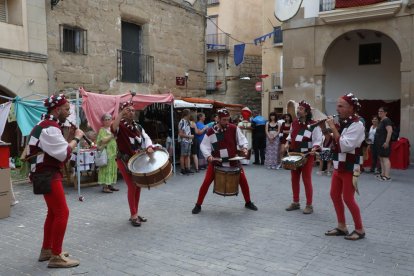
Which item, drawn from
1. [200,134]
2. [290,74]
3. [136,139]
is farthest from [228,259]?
[290,74]

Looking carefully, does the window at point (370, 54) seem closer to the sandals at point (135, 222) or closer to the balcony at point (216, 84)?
the sandals at point (135, 222)

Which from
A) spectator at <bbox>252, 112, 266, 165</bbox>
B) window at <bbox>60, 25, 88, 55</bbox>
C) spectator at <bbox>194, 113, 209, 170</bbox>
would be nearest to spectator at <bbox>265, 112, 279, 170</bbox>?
spectator at <bbox>252, 112, 266, 165</bbox>

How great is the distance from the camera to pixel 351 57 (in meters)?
16.2

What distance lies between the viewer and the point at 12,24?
34.5 ft

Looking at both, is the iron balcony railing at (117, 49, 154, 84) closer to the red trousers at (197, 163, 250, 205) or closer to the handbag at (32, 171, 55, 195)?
the red trousers at (197, 163, 250, 205)

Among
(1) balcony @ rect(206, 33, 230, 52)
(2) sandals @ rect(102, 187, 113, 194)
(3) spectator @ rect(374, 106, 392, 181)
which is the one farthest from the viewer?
(1) balcony @ rect(206, 33, 230, 52)

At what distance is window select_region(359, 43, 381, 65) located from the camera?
617 inches

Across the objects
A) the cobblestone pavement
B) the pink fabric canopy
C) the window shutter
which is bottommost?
the cobblestone pavement

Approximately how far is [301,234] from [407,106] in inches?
376

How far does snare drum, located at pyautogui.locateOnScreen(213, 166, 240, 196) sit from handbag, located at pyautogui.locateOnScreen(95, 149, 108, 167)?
3339mm

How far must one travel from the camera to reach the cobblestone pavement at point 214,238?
4.43 m

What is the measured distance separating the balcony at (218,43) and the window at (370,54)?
47.9 feet

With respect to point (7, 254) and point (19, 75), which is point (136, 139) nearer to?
point (7, 254)

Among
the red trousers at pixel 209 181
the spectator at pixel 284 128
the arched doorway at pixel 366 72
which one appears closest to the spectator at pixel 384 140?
the spectator at pixel 284 128
